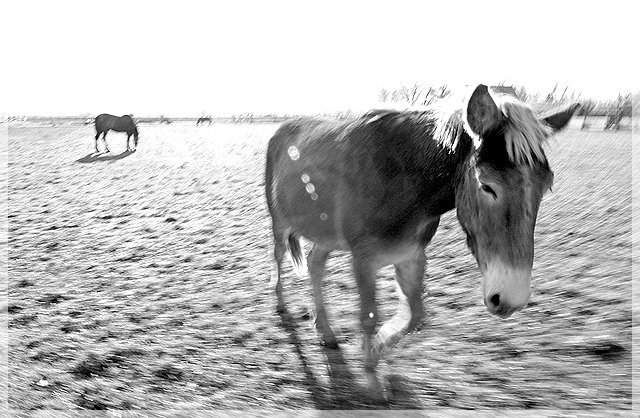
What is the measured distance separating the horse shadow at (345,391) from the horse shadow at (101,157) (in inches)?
603

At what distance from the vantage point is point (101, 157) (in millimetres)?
17891

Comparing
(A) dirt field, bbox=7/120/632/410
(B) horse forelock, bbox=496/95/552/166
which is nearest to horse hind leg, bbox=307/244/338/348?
(A) dirt field, bbox=7/120/632/410

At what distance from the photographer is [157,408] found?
331cm

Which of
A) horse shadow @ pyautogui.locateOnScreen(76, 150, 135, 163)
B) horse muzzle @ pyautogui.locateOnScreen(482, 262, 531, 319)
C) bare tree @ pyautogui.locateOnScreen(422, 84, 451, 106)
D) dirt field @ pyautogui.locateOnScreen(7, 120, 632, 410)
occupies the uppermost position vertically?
bare tree @ pyautogui.locateOnScreen(422, 84, 451, 106)

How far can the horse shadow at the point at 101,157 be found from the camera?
1703cm

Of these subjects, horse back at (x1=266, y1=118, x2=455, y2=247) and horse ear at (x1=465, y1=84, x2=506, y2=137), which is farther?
horse back at (x1=266, y1=118, x2=455, y2=247)

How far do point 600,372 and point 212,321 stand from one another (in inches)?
128

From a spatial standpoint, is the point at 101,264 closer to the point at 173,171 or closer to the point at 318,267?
the point at 318,267

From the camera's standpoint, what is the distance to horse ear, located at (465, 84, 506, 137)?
7.89 feet

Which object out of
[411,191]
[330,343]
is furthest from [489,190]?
[330,343]

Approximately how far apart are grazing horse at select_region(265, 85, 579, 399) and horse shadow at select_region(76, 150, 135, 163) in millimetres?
14253

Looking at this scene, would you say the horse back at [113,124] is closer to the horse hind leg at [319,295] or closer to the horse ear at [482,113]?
the horse hind leg at [319,295]

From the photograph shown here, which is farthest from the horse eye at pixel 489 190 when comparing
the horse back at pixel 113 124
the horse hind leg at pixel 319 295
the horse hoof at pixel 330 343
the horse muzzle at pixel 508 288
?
the horse back at pixel 113 124

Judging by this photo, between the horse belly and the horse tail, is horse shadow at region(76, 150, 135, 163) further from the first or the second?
the horse belly
